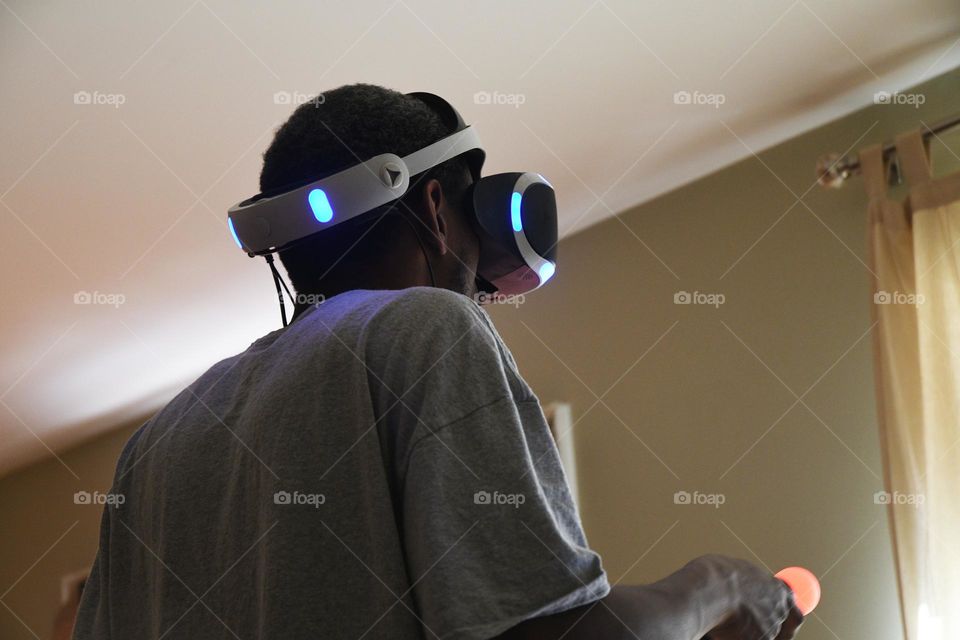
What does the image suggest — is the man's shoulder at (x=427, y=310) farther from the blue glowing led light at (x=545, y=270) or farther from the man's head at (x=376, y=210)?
the blue glowing led light at (x=545, y=270)

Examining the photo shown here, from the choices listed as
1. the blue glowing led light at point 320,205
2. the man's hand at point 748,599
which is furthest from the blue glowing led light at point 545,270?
the man's hand at point 748,599

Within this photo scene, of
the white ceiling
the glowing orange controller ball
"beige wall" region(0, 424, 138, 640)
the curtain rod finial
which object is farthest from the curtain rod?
"beige wall" region(0, 424, 138, 640)

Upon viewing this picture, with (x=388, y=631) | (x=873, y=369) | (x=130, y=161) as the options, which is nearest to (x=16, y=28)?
(x=130, y=161)

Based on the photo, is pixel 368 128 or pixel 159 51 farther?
pixel 159 51

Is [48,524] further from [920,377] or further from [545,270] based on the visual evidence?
[545,270]

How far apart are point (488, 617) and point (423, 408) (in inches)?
4.8

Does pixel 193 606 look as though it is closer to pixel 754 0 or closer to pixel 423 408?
pixel 423 408

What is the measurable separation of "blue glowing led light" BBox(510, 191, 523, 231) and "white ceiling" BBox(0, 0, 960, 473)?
72 centimetres

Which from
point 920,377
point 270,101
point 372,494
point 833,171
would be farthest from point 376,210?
point 833,171

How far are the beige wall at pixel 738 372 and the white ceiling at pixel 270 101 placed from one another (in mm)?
100

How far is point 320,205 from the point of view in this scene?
76 cm

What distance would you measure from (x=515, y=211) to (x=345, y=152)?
180 millimetres

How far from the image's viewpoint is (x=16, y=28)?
1334 mm

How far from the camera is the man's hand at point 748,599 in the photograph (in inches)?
25.3
